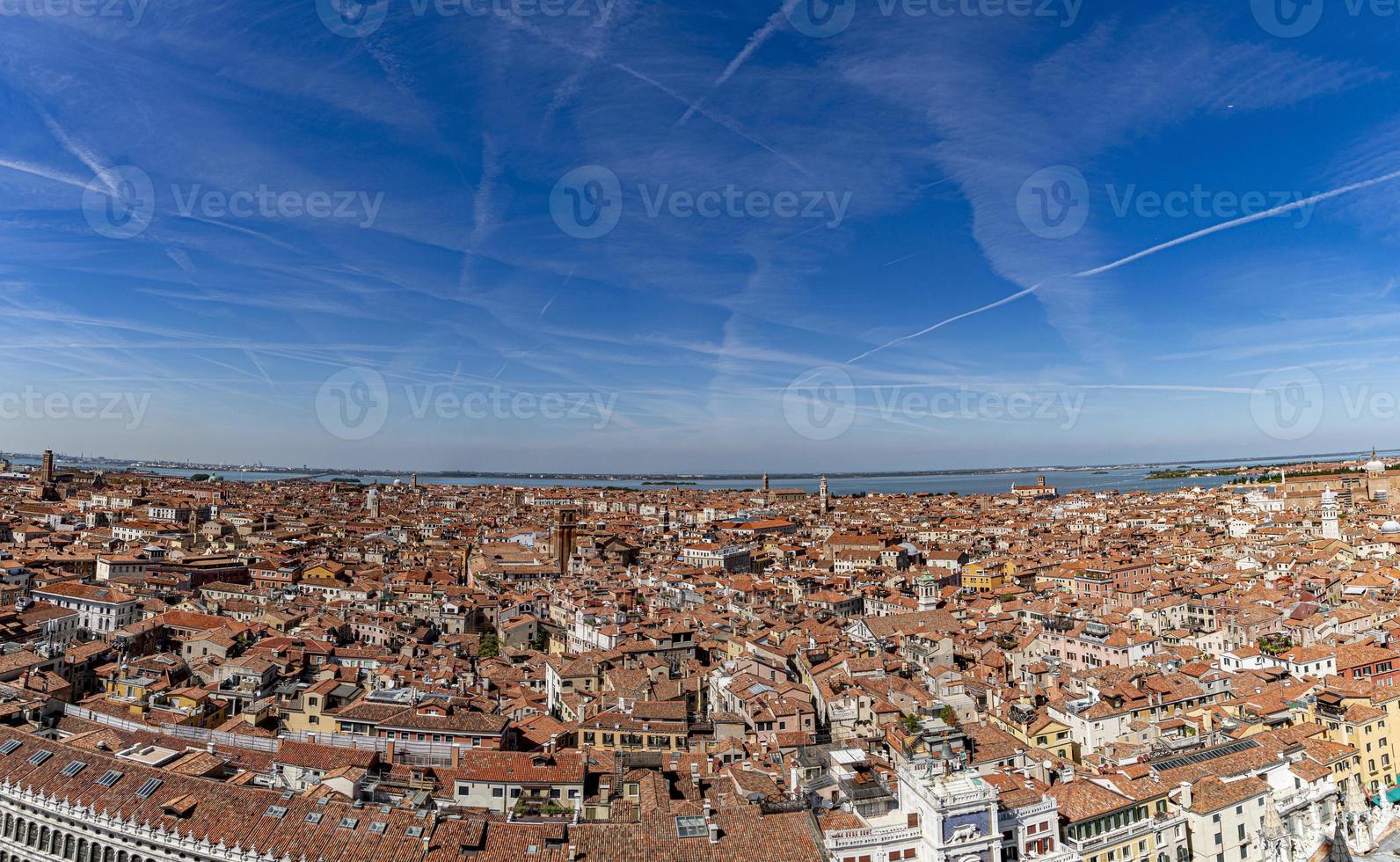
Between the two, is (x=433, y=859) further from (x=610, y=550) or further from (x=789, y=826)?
(x=610, y=550)

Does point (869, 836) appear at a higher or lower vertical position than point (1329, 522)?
lower

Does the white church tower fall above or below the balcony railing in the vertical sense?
above

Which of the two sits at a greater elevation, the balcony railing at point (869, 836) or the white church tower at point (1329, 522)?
the white church tower at point (1329, 522)

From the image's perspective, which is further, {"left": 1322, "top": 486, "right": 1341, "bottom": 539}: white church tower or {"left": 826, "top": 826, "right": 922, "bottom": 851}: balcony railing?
{"left": 1322, "top": 486, "right": 1341, "bottom": 539}: white church tower

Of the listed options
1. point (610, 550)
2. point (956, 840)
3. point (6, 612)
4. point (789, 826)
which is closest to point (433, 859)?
point (789, 826)

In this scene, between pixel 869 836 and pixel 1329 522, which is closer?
pixel 869 836

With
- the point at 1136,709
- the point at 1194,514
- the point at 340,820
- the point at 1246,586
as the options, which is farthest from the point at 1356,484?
the point at 340,820

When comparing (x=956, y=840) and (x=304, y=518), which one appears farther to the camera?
(x=304, y=518)

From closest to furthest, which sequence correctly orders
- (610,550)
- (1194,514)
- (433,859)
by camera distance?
(433,859) < (610,550) < (1194,514)

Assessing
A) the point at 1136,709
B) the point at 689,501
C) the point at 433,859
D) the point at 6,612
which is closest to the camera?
the point at 433,859

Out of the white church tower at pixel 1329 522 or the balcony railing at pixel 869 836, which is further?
the white church tower at pixel 1329 522

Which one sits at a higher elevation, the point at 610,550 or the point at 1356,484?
the point at 1356,484
